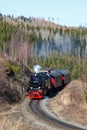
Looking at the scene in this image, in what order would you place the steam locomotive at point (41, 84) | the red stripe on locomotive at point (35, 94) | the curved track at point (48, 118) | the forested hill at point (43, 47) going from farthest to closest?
the forested hill at point (43, 47), the steam locomotive at point (41, 84), the red stripe on locomotive at point (35, 94), the curved track at point (48, 118)

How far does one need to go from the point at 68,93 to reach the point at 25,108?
299 inches

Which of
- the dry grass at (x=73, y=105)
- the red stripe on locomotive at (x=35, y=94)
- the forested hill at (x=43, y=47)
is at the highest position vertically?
the dry grass at (x=73, y=105)

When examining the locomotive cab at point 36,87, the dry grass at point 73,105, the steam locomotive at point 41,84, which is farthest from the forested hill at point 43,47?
the dry grass at point 73,105

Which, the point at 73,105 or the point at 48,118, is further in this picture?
the point at 73,105

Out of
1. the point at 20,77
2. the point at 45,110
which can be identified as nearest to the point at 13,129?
the point at 45,110

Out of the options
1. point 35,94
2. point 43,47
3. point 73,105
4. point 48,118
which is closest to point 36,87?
point 35,94

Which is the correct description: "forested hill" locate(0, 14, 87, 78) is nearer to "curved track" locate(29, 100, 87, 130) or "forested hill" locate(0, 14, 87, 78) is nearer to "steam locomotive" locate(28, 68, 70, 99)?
"steam locomotive" locate(28, 68, 70, 99)

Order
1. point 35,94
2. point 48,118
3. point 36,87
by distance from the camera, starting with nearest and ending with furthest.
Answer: point 48,118 → point 35,94 → point 36,87

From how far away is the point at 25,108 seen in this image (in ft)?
139

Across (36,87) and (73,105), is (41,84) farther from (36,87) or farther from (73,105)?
(73,105)

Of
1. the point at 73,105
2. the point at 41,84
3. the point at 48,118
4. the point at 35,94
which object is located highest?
the point at 48,118

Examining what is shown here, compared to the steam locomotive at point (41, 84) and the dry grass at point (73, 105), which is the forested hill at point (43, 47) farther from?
the dry grass at point (73, 105)

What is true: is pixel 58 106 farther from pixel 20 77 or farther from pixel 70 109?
pixel 20 77

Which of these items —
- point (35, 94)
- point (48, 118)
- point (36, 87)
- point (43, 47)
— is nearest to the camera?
point (48, 118)
